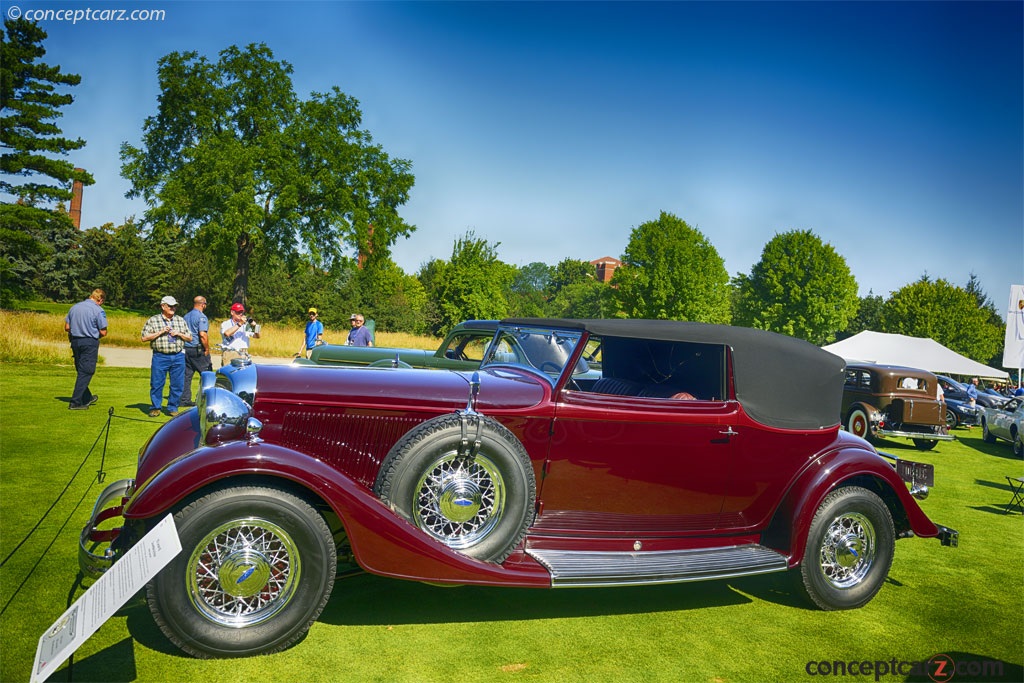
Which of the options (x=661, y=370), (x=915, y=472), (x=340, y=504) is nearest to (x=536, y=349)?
(x=661, y=370)

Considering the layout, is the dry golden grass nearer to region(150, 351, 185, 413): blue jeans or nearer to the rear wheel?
region(150, 351, 185, 413): blue jeans

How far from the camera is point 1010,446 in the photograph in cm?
1669

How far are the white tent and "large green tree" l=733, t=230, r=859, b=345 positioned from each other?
2252cm

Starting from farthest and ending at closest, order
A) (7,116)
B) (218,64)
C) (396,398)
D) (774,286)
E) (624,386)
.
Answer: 1. (774,286)
2. (218,64)
3. (7,116)
4. (624,386)
5. (396,398)

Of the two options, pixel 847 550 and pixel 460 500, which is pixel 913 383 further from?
pixel 460 500

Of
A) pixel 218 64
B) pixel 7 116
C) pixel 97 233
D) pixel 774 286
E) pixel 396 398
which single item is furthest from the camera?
pixel 774 286

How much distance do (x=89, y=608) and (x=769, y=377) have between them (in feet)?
13.4

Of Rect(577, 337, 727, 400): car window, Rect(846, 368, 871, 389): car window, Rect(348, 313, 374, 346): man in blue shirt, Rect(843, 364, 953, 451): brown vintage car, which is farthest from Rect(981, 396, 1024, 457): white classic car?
Rect(348, 313, 374, 346): man in blue shirt

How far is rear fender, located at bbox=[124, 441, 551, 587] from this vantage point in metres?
3.24

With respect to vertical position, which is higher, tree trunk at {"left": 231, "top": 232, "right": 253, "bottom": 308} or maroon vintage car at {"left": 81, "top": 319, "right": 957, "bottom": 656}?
tree trunk at {"left": 231, "top": 232, "right": 253, "bottom": 308}

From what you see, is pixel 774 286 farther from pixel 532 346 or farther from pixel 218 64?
pixel 532 346

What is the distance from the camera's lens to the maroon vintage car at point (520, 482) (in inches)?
131

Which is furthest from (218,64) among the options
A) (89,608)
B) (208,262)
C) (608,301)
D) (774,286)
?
(774,286)

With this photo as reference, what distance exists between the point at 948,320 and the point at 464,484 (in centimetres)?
6593
